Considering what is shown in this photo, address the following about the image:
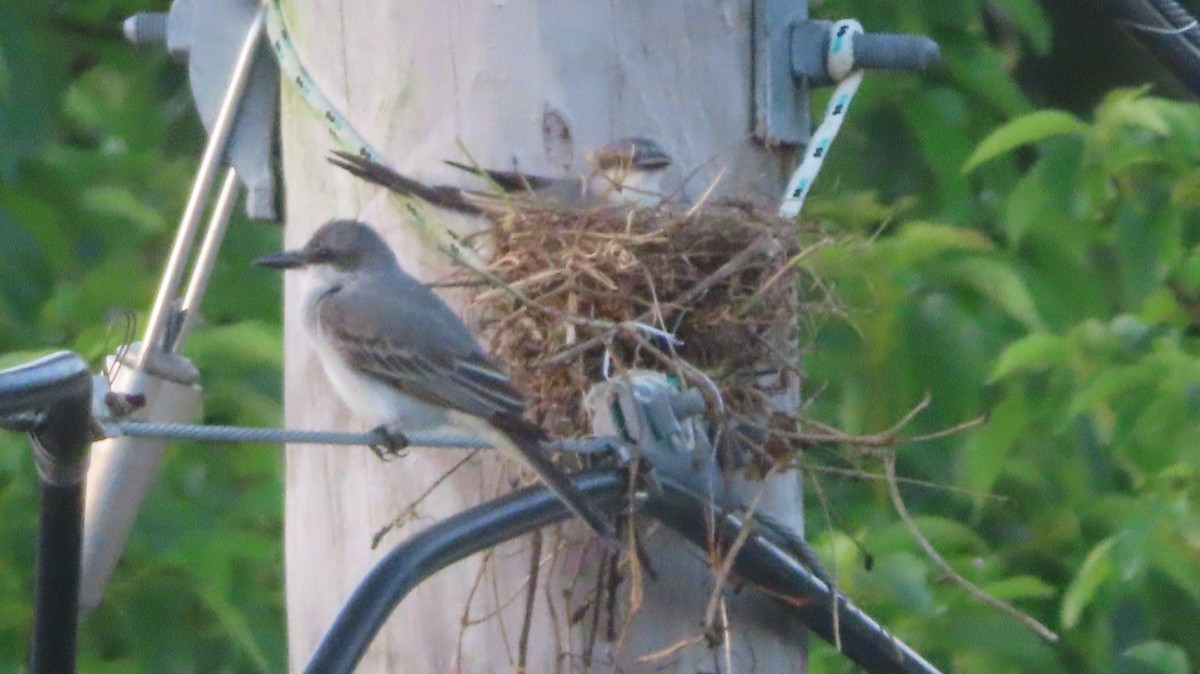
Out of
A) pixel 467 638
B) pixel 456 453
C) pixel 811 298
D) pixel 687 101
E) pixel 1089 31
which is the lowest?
pixel 467 638

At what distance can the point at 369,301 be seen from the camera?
10.5 ft

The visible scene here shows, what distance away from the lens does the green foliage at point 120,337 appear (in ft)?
12.4

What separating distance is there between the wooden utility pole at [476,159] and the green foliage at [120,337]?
83 cm

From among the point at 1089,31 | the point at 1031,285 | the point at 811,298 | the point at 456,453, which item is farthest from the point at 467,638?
the point at 1089,31

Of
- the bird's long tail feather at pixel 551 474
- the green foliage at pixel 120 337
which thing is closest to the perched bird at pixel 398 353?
the bird's long tail feather at pixel 551 474

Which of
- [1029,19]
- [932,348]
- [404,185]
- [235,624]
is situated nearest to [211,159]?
[404,185]

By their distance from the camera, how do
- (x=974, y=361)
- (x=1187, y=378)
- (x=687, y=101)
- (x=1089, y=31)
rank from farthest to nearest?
(x=1089, y=31)
(x=974, y=361)
(x=1187, y=378)
(x=687, y=101)

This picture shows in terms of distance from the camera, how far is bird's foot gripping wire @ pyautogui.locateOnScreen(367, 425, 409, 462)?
8.27 ft

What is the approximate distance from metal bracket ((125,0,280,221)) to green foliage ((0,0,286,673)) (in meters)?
0.55

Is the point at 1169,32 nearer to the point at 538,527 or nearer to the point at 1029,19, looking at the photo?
the point at 1029,19

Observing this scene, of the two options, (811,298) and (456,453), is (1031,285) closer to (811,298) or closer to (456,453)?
(811,298)

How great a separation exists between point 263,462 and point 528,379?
1448mm

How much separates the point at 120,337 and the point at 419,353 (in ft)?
2.95

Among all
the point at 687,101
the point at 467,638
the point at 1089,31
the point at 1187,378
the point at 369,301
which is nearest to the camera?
the point at 467,638
